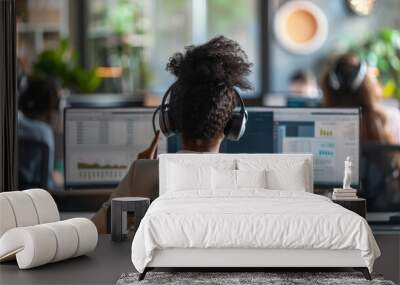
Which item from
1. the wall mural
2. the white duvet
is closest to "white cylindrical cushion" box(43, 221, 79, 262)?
the white duvet

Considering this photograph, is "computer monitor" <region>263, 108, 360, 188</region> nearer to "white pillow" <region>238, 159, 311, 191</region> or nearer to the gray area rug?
"white pillow" <region>238, 159, 311, 191</region>

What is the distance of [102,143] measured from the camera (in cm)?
640

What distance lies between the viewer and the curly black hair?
6.36 meters

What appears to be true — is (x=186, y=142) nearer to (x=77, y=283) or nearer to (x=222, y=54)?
(x=222, y=54)

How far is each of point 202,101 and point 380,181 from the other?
63.5 inches

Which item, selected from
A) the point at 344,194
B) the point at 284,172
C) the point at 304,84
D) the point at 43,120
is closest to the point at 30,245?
the point at 284,172

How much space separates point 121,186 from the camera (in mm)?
6449

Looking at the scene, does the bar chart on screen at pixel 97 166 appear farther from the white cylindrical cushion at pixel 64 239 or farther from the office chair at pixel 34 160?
the office chair at pixel 34 160

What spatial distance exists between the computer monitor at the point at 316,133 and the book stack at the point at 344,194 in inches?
8.9

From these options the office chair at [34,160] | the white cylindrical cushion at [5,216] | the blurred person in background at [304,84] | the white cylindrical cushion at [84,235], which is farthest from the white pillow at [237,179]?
the blurred person in background at [304,84]

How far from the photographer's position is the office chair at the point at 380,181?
702 centimetres

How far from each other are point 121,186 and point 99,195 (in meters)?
0.19

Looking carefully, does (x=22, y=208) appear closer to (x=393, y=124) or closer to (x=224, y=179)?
(x=224, y=179)

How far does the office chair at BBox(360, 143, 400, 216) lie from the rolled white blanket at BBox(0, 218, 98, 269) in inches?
95.7
